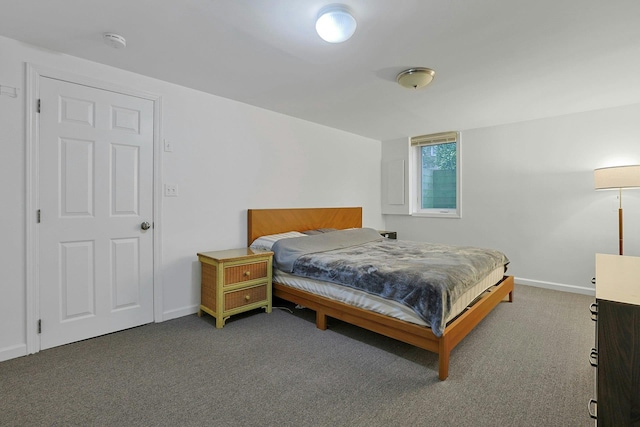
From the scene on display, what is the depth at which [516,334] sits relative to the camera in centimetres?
255

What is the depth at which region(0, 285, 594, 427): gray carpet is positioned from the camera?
1.58m

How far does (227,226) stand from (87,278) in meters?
1.27

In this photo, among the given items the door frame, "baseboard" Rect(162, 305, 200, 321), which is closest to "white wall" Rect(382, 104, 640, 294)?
"baseboard" Rect(162, 305, 200, 321)

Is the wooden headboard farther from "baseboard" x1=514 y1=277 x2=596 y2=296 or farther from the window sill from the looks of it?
"baseboard" x1=514 y1=277 x2=596 y2=296

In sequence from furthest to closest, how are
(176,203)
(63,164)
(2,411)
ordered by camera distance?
(176,203)
(63,164)
(2,411)

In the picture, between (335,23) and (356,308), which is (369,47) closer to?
(335,23)

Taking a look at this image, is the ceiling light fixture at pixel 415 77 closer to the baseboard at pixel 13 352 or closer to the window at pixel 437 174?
the window at pixel 437 174

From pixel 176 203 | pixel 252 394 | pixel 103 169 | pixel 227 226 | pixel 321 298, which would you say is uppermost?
pixel 103 169

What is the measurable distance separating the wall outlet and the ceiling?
3.21 feet

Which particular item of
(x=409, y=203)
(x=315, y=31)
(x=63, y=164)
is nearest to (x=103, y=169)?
(x=63, y=164)

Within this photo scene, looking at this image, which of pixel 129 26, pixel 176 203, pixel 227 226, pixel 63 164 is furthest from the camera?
pixel 227 226

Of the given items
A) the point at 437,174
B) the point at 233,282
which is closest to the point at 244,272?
the point at 233,282

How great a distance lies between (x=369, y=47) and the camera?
2.15 metres

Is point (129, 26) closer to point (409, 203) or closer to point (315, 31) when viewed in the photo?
point (315, 31)
